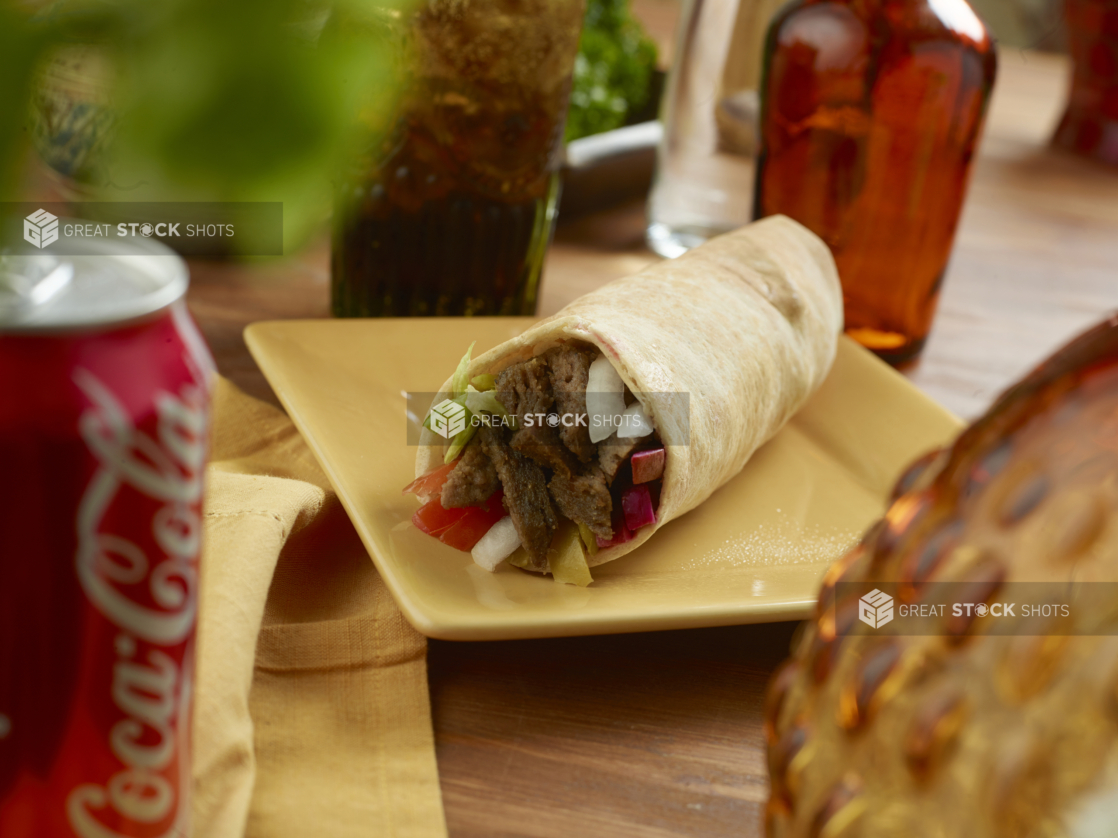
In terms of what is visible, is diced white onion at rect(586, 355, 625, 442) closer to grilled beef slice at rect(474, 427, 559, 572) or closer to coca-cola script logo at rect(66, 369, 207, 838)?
grilled beef slice at rect(474, 427, 559, 572)

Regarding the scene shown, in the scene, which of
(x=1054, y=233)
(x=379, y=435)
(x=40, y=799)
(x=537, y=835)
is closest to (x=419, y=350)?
(x=379, y=435)

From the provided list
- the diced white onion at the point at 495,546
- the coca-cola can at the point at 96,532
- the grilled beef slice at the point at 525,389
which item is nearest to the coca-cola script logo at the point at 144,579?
the coca-cola can at the point at 96,532

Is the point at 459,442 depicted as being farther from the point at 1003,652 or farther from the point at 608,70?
the point at 608,70

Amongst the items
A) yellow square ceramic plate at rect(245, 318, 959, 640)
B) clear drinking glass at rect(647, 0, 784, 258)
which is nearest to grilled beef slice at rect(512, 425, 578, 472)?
yellow square ceramic plate at rect(245, 318, 959, 640)

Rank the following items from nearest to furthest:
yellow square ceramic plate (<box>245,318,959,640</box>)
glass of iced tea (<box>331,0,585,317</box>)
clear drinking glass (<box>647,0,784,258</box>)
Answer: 1. yellow square ceramic plate (<box>245,318,959,640</box>)
2. glass of iced tea (<box>331,0,585,317</box>)
3. clear drinking glass (<box>647,0,784,258</box>)

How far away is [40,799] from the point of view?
1.79ft

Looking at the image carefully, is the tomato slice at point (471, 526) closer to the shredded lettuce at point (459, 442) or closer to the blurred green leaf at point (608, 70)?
the shredded lettuce at point (459, 442)

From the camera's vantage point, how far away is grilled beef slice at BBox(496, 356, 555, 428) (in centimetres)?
111

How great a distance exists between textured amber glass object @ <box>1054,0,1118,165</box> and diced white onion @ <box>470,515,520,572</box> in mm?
2396

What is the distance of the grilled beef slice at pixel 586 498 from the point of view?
3.47 ft

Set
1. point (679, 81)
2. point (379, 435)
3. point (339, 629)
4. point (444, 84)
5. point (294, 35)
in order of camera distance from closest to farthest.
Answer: point (294, 35)
point (339, 629)
point (379, 435)
point (444, 84)
point (679, 81)

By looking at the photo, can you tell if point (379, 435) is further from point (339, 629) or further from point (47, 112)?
point (47, 112)

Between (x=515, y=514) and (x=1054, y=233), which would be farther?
(x=1054, y=233)

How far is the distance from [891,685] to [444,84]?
3.40 ft
